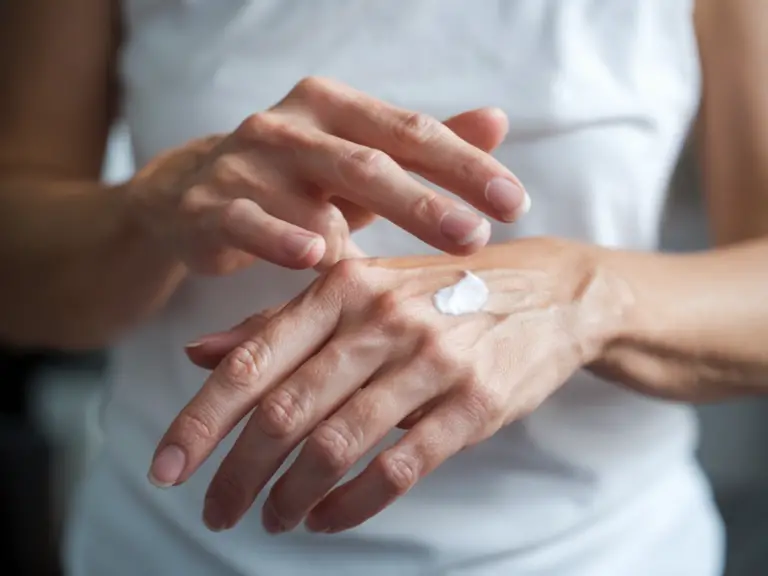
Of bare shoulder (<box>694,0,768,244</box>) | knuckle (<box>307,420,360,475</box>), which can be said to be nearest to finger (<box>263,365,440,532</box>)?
knuckle (<box>307,420,360,475</box>)

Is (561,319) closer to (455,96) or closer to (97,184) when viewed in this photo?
(455,96)

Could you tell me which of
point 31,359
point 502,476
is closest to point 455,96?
point 502,476

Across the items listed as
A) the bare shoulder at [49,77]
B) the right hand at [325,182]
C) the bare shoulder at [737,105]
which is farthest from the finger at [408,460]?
the bare shoulder at [49,77]

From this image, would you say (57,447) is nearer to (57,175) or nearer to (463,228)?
(57,175)

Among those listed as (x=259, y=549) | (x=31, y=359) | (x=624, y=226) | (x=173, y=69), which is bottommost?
(x=31, y=359)

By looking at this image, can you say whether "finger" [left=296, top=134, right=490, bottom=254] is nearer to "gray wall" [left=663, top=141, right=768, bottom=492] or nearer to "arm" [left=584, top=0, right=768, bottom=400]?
"arm" [left=584, top=0, right=768, bottom=400]

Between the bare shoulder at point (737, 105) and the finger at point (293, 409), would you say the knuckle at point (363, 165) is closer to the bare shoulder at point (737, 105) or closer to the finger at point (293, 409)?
the finger at point (293, 409)
